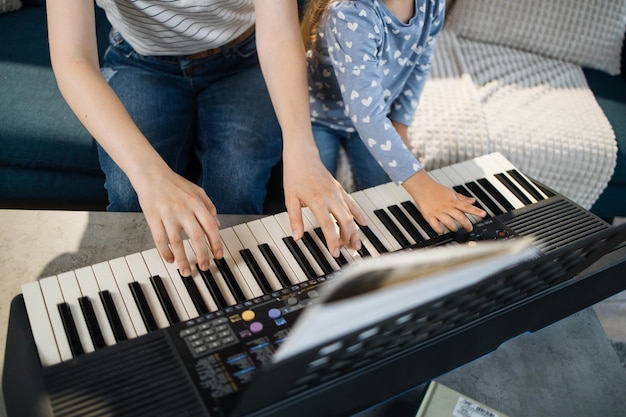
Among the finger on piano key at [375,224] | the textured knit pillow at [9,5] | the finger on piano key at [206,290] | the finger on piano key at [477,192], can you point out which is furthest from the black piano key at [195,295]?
the textured knit pillow at [9,5]

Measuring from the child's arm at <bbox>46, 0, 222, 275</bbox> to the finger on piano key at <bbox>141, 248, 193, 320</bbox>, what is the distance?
0.08ft

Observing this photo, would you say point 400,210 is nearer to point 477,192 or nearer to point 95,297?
point 477,192

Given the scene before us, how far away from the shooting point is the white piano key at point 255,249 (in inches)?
32.6

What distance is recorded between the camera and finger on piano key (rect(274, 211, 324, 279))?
85 cm

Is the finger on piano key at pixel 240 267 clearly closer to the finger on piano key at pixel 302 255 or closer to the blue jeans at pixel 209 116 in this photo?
the finger on piano key at pixel 302 255

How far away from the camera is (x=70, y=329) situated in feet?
2.36

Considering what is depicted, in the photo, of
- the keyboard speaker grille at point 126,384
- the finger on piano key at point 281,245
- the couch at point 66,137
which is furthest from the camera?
the couch at point 66,137

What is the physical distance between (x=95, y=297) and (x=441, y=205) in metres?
0.60

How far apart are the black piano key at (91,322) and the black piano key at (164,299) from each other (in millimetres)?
89

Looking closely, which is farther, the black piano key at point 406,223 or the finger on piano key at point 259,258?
the black piano key at point 406,223

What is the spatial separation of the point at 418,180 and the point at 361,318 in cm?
61

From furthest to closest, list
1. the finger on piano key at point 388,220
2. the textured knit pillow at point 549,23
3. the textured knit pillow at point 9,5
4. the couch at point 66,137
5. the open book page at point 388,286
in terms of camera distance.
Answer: the textured knit pillow at point 549,23, the textured knit pillow at point 9,5, the couch at point 66,137, the finger on piano key at point 388,220, the open book page at point 388,286

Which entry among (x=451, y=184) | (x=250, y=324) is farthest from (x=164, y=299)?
(x=451, y=184)

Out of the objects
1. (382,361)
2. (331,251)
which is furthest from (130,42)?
(382,361)
